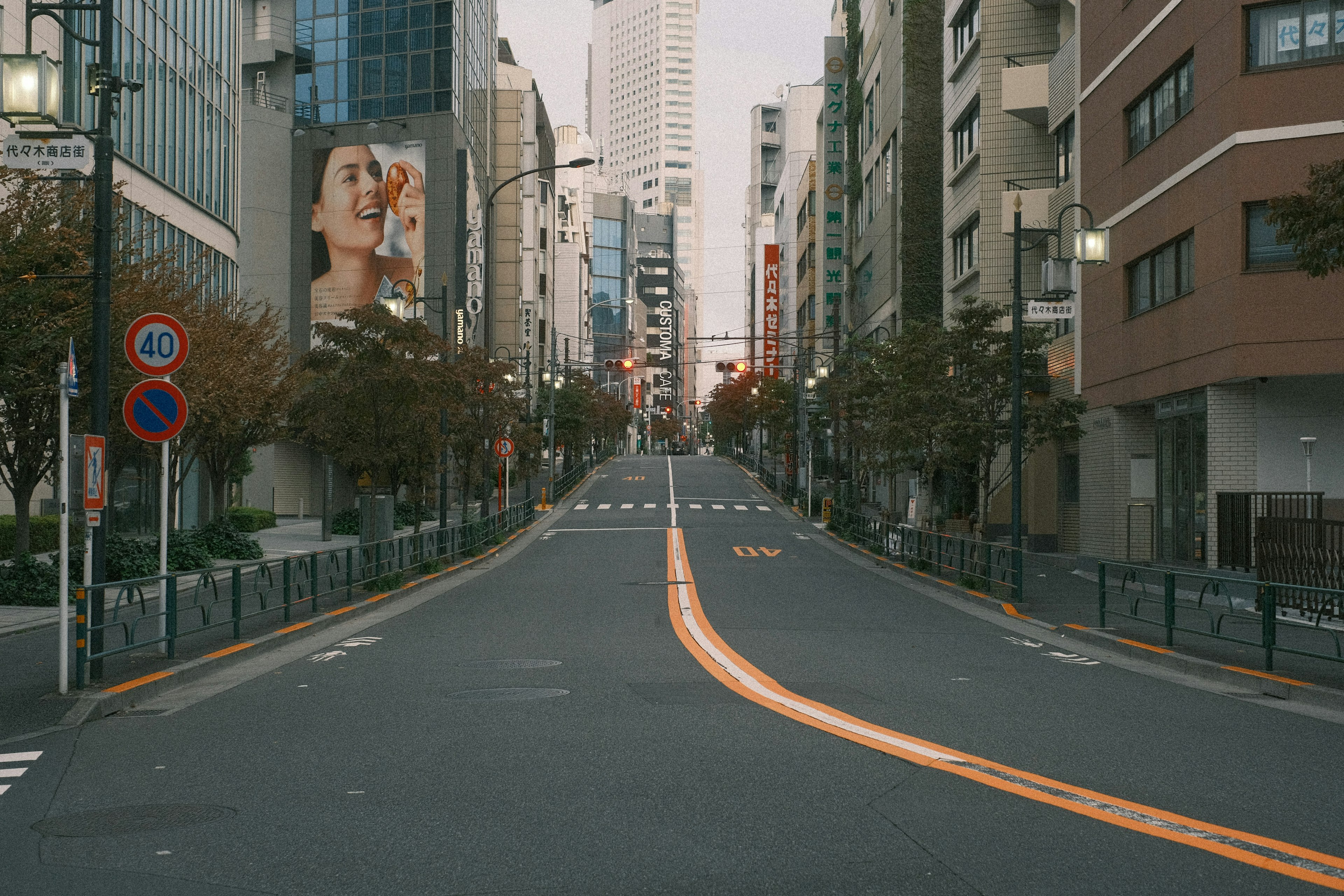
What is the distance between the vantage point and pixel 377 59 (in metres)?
68.9

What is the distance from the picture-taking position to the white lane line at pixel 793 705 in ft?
29.0

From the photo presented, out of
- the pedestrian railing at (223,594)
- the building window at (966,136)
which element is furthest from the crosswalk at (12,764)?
the building window at (966,136)

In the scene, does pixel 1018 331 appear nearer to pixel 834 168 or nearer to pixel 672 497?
pixel 672 497

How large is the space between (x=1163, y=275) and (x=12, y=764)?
23835 mm

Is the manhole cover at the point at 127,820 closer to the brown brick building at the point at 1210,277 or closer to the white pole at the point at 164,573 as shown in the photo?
the white pole at the point at 164,573

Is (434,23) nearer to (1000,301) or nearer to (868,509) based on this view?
A: (868,509)

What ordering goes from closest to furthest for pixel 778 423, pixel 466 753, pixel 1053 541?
pixel 466 753, pixel 1053 541, pixel 778 423

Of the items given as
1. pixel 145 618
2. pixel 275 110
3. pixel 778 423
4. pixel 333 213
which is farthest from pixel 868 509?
pixel 145 618

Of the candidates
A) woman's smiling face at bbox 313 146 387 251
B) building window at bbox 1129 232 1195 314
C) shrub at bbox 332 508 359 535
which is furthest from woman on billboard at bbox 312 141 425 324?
building window at bbox 1129 232 1195 314

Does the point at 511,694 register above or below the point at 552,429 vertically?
below

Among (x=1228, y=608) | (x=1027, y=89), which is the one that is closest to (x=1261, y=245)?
(x=1228, y=608)

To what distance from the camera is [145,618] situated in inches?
505

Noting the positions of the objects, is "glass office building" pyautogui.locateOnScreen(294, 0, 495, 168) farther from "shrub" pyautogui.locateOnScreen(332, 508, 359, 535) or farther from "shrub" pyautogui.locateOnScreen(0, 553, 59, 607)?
"shrub" pyautogui.locateOnScreen(0, 553, 59, 607)

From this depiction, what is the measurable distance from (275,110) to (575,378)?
1065 inches
